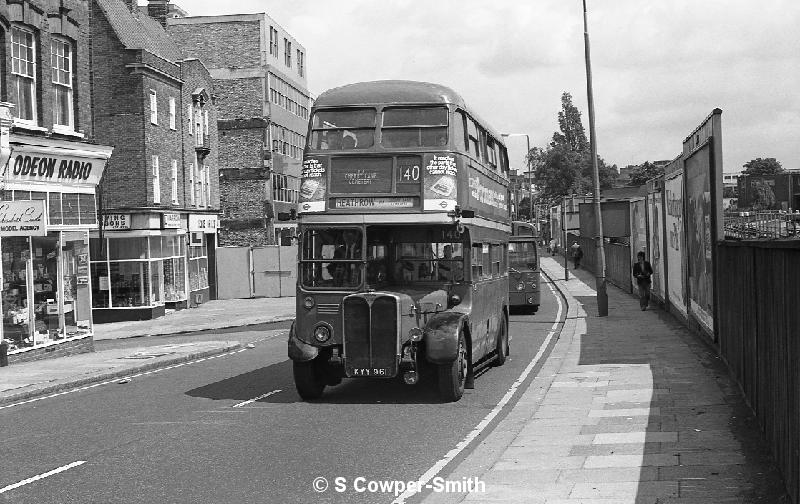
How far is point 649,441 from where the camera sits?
38.4 feet

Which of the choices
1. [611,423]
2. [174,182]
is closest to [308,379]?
[611,423]

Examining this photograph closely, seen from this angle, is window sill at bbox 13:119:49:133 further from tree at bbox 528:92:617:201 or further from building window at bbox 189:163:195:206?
tree at bbox 528:92:617:201

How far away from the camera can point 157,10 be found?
57.5 meters

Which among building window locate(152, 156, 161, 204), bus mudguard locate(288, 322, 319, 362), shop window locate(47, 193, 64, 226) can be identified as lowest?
bus mudguard locate(288, 322, 319, 362)

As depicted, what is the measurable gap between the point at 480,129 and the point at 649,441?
829 centimetres

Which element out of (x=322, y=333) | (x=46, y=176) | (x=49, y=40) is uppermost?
(x=49, y=40)

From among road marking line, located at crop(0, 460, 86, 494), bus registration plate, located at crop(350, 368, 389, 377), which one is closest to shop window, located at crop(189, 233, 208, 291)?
bus registration plate, located at crop(350, 368, 389, 377)

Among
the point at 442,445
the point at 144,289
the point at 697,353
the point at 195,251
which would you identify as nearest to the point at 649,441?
the point at 442,445

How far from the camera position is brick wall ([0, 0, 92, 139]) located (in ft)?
82.8

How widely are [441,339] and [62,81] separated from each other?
55.9ft

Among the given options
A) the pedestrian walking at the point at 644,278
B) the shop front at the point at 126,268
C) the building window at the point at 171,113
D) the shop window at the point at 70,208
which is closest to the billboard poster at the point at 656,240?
the pedestrian walking at the point at 644,278

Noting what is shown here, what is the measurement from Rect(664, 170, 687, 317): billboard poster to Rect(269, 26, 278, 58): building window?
149 ft

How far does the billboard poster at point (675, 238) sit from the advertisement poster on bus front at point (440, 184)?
9.29m

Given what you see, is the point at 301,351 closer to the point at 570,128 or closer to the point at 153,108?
the point at 153,108
